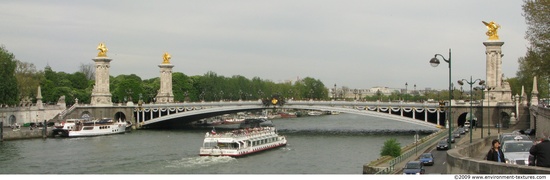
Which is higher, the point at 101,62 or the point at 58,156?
the point at 101,62

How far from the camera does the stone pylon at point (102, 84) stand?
313 feet

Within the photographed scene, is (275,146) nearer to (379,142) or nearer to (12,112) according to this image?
(379,142)

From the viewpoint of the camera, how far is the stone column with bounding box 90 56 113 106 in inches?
3760

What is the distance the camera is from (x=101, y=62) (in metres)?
96.9

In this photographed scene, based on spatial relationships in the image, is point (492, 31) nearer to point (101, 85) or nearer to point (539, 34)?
point (539, 34)

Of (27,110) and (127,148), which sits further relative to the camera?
(27,110)

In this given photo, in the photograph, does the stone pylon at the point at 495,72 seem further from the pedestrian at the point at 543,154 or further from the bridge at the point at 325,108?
the pedestrian at the point at 543,154

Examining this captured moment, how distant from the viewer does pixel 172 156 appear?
51.5 metres

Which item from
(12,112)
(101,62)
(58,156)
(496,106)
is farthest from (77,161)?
(101,62)

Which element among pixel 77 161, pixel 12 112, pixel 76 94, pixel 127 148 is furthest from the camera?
pixel 76 94

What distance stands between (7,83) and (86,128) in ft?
32.1

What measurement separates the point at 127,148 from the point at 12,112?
28.1 meters

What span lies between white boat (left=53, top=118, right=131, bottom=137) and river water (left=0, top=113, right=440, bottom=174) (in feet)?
8.48

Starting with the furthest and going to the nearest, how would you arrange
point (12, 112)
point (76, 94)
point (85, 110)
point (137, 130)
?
1. point (76, 94)
2. point (85, 110)
3. point (137, 130)
4. point (12, 112)
